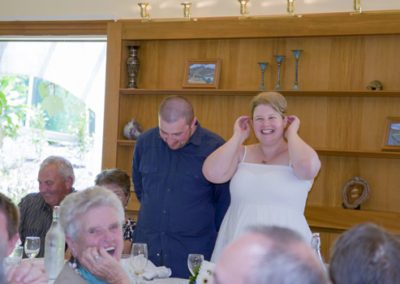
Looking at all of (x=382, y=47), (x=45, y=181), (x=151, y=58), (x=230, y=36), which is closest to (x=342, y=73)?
(x=382, y=47)

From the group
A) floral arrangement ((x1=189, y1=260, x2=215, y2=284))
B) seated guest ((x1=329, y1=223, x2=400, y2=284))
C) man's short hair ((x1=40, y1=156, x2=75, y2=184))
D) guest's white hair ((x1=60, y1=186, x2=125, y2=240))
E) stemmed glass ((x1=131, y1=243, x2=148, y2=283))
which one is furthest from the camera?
man's short hair ((x1=40, y1=156, x2=75, y2=184))

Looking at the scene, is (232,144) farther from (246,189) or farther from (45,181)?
(45,181)

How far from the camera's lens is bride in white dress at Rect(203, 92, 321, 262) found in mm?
3467

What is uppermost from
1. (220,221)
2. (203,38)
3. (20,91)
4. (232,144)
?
(203,38)

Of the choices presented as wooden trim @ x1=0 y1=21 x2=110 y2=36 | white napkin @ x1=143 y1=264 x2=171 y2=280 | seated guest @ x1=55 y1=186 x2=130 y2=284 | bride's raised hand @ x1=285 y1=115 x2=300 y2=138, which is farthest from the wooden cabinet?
seated guest @ x1=55 y1=186 x2=130 y2=284

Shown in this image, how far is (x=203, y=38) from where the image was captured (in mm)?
5289

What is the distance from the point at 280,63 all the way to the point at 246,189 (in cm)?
186

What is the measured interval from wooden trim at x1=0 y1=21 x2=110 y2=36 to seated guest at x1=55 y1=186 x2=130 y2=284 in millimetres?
3420

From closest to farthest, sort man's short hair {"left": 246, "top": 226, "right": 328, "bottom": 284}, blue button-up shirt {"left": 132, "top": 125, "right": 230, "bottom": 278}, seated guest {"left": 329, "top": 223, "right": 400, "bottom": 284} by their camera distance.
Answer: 1. man's short hair {"left": 246, "top": 226, "right": 328, "bottom": 284}
2. seated guest {"left": 329, "top": 223, "right": 400, "bottom": 284}
3. blue button-up shirt {"left": 132, "top": 125, "right": 230, "bottom": 278}

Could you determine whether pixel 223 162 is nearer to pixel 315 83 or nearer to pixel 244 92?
pixel 244 92

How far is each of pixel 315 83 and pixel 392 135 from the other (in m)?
0.66

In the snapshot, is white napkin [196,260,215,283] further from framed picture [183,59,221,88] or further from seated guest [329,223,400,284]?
framed picture [183,59,221,88]

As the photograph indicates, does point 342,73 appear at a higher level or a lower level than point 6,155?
higher

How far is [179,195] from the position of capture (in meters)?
3.79
